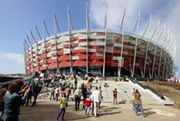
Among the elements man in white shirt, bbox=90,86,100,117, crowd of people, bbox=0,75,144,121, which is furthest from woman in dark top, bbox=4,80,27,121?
man in white shirt, bbox=90,86,100,117

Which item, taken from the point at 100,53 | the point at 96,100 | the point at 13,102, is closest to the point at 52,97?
the point at 96,100

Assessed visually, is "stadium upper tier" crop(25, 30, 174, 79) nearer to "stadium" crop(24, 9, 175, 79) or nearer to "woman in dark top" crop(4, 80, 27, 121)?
"stadium" crop(24, 9, 175, 79)

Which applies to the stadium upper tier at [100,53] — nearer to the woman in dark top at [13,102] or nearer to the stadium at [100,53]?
the stadium at [100,53]

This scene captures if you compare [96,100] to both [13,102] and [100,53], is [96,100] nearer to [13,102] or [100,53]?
[13,102]

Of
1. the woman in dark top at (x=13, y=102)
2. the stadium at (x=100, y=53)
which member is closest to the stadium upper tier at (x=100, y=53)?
the stadium at (x=100, y=53)

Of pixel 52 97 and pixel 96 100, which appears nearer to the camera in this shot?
pixel 96 100

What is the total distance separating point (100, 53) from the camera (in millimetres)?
84250

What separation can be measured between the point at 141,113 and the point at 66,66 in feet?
223

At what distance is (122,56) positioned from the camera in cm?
8556

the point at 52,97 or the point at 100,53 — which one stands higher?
the point at 100,53

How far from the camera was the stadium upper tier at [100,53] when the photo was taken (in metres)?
84.5

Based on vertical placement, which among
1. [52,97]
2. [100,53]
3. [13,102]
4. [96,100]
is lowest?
[13,102]

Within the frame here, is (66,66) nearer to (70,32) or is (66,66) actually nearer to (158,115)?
(70,32)

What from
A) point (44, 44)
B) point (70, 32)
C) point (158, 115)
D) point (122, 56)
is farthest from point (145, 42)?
point (158, 115)
